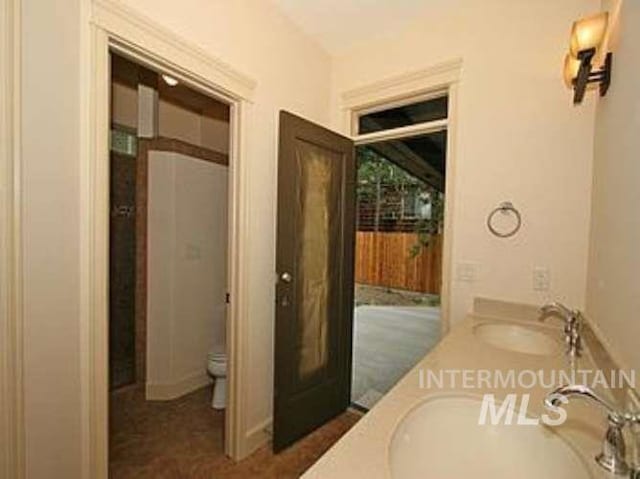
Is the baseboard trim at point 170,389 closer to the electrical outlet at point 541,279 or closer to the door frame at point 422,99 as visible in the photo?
the door frame at point 422,99

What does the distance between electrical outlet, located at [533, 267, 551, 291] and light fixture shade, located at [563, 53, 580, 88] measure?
36.0 inches

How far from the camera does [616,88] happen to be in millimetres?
1274

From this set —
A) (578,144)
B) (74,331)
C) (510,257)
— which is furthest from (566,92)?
(74,331)

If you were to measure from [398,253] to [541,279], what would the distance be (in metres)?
4.71

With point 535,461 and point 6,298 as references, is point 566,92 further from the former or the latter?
point 6,298

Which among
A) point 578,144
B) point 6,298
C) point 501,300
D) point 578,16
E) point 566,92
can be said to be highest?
point 578,16

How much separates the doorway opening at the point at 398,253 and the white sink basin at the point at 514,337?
1.69 meters

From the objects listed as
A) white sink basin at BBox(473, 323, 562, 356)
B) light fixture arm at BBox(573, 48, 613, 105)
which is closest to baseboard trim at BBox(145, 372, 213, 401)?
white sink basin at BBox(473, 323, 562, 356)

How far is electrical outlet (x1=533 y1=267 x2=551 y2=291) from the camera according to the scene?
5.98 feet

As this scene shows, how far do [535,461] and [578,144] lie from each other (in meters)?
1.52

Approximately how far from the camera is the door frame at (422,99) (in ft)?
6.91

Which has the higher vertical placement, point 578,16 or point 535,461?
point 578,16

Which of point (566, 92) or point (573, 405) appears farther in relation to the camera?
point (566, 92)

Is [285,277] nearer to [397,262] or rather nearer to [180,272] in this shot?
[180,272]
